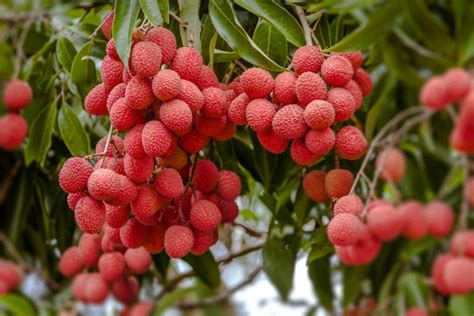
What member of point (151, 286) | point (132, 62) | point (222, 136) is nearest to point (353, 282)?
point (151, 286)

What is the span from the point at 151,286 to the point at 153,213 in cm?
65

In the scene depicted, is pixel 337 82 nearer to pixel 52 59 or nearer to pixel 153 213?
pixel 153 213

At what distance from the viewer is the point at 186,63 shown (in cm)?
61

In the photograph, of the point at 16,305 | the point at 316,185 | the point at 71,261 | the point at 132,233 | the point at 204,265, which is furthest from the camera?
the point at 16,305

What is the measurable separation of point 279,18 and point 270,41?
0.03 m

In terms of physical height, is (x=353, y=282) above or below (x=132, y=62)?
below

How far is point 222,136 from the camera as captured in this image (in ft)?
2.20

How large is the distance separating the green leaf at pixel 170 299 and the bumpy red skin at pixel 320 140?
0.74 metres

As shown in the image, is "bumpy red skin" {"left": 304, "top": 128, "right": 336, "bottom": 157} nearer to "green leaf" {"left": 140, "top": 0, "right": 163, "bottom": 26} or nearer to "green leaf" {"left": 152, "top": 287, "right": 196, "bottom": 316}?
"green leaf" {"left": 140, "top": 0, "right": 163, "bottom": 26}

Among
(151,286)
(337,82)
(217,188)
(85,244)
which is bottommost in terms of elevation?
(151,286)

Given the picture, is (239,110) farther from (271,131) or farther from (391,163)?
(391,163)

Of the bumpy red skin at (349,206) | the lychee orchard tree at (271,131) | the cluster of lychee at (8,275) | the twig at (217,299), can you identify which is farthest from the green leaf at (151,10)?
the cluster of lychee at (8,275)

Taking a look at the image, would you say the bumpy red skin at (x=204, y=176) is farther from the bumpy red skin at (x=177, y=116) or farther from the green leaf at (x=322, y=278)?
the green leaf at (x=322, y=278)

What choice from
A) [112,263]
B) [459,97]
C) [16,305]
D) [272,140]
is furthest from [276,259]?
[16,305]
